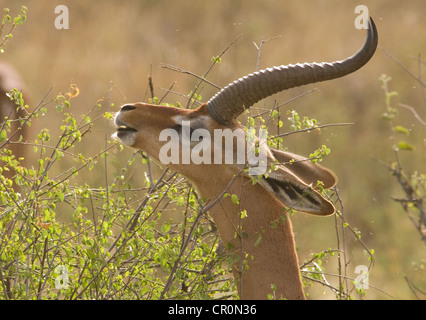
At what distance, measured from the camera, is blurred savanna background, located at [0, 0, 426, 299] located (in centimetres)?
972

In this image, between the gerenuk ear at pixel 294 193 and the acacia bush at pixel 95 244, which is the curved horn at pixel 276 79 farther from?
the gerenuk ear at pixel 294 193

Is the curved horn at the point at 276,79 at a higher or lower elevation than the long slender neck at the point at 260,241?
higher

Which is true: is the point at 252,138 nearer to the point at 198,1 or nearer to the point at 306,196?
the point at 306,196

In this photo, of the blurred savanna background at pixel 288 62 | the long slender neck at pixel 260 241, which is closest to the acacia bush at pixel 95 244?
the long slender neck at pixel 260 241

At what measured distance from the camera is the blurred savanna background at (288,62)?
972 centimetres

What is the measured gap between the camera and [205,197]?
15.1 ft

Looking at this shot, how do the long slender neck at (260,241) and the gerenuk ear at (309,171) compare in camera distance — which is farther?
the gerenuk ear at (309,171)

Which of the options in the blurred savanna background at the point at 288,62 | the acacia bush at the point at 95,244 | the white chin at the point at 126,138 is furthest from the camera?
the blurred savanna background at the point at 288,62

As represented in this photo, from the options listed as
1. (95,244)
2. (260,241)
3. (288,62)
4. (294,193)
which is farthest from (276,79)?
(288,62)

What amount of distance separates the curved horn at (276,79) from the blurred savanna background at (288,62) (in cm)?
335

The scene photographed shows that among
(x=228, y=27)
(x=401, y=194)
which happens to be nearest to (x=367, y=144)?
(x=401, y=194)

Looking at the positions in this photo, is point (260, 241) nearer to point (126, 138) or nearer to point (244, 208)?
point (244, 208)

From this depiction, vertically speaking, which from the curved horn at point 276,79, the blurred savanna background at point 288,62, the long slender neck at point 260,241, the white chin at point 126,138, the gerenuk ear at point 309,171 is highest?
the blurred savanna background at point 288,62
